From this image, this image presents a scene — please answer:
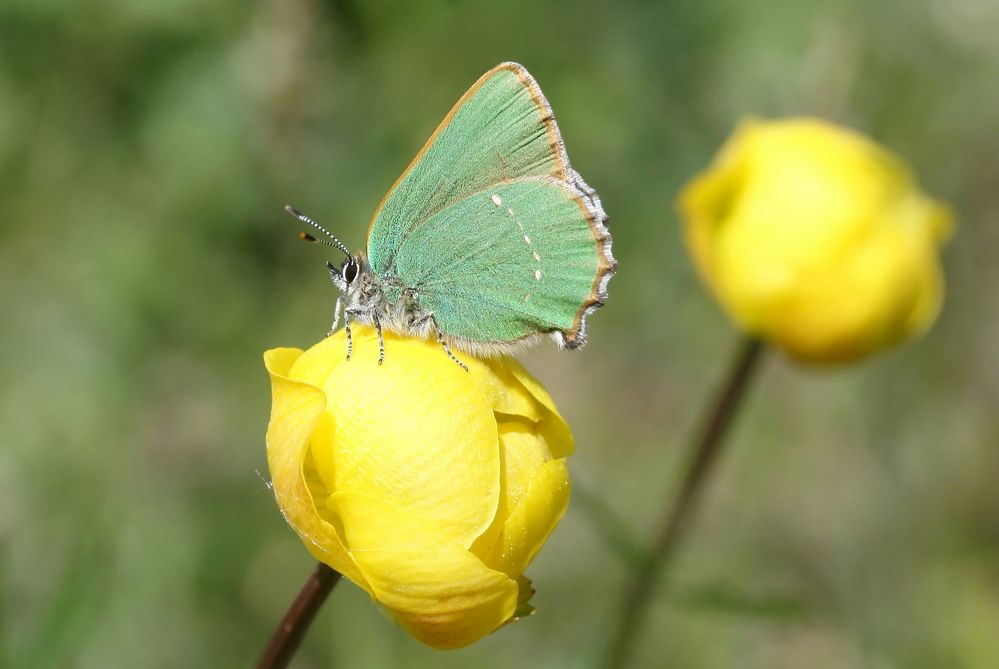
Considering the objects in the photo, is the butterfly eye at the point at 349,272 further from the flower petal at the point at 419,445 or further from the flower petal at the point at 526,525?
the flower petal at the point at 526,525

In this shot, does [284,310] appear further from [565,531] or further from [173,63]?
[565,531]

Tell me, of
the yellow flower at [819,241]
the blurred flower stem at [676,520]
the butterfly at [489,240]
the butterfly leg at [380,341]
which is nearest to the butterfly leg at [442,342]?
the butterfly at [489,240]

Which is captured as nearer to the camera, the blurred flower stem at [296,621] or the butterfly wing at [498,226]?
the blurred flower stem at [296,621]

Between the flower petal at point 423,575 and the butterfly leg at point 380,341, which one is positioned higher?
the butterfly leg at point 380,341

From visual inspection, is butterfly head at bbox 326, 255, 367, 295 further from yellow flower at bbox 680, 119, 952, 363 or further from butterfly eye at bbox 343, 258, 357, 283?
yellow flower at bbox 680, 119, 952, 363

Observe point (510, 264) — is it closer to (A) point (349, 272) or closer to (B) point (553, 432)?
(A) point (349, 272)

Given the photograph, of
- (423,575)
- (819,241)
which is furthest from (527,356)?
(423,575)

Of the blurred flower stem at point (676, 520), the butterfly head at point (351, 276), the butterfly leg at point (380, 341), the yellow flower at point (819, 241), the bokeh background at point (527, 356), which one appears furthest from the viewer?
the bokeh background at point (527, 356)
